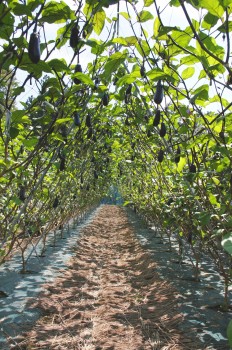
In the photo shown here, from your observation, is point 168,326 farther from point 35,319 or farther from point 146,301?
point 35,319

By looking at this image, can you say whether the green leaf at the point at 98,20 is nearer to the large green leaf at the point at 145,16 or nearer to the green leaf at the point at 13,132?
the large green leaf at the point at 145,16

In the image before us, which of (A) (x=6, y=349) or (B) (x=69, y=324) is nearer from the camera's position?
(A) (x=6, y=349)

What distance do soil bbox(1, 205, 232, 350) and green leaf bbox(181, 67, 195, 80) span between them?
195 cm

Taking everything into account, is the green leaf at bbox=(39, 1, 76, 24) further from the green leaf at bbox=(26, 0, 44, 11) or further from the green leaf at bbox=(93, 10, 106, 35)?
the green leaf at bbox=(93, 10, 106, 35)

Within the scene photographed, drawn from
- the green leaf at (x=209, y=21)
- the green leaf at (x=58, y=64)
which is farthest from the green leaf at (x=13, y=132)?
the green leaf at (x=209, y=21)

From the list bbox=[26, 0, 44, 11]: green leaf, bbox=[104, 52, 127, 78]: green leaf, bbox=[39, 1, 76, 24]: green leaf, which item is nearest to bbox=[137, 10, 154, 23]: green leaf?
bbox=[104, 52, 127, 78]: green leaf

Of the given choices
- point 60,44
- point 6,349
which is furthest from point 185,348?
point 60,44

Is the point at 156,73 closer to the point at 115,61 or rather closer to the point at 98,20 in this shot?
the point at 115,61

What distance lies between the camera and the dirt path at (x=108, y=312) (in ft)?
9.25

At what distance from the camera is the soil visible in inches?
111

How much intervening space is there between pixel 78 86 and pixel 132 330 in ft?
7.42

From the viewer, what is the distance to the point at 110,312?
365 centimetres

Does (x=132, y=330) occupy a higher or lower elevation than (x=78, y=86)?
lower

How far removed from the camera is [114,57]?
70.1 inches
